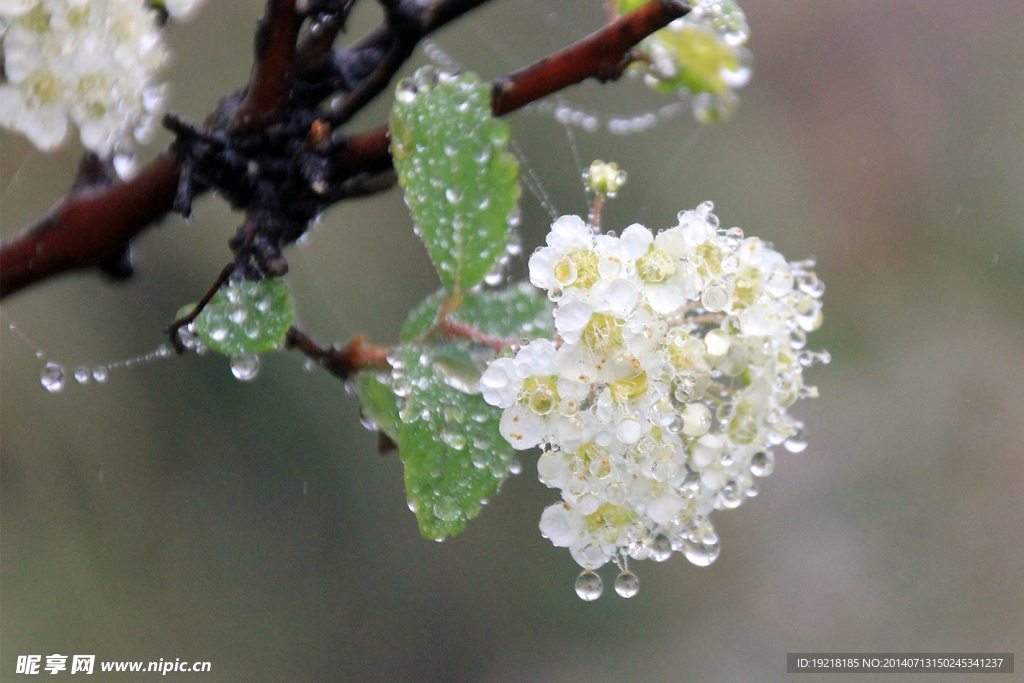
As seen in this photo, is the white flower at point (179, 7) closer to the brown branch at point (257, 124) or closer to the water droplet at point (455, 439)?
the brown branch at point (257, 124)

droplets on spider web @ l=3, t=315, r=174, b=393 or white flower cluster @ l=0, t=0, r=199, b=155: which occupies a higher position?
white flower cluster @ l=0, t=0, r=199, b=155

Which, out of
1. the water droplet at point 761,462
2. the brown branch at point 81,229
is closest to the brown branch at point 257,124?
the brown branch at point 81,229

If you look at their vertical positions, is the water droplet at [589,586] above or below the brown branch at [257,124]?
below

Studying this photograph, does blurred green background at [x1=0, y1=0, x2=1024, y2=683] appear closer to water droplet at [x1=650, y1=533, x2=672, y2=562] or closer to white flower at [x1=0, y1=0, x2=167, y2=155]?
white flower at [x1=0, y1=0, x2=167, y2=155]

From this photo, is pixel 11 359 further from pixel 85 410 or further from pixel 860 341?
pixel 860 341

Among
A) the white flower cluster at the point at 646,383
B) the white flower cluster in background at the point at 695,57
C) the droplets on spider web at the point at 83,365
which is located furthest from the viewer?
the droplets on spider web at the point at 83,365

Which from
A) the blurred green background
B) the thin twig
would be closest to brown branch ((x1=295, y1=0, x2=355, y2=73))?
the thin twig
